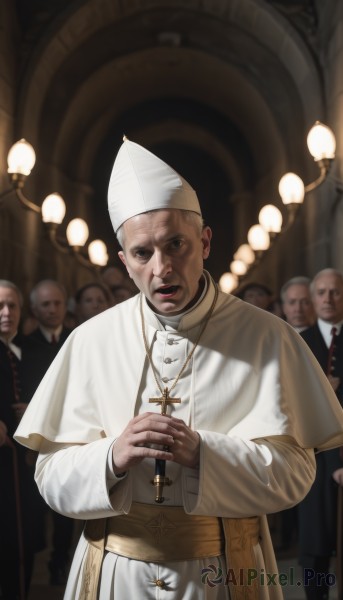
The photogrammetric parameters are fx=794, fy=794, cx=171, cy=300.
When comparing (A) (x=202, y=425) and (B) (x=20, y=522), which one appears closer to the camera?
(A) (x=202, y=425)

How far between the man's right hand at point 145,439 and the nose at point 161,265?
1.39 feet

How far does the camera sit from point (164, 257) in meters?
2.29

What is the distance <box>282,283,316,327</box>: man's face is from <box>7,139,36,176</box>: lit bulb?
2.57m

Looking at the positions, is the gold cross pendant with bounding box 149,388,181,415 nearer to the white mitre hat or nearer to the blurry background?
the white mitre hat

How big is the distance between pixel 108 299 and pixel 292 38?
185 inches

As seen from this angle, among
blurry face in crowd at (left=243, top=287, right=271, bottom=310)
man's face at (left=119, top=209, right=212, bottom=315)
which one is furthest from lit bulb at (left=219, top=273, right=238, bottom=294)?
man's face at (left=119, top=209, right=212, bottom=315)

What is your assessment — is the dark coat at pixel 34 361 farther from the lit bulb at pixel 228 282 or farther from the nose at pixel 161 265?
the lit bulb at pixel 228 282

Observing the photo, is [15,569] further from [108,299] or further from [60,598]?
[108,299]

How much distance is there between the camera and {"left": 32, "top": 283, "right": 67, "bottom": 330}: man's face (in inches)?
231

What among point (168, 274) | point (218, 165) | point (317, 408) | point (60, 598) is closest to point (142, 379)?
point (168, 274)

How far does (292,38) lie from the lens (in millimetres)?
9602

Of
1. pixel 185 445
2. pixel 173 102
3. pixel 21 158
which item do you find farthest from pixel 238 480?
pixel 173 102

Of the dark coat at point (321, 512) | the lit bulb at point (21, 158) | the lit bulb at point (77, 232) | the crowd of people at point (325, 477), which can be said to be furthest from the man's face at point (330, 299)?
the lit bulb at point (77, 232)

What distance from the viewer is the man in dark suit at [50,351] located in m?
5.23
